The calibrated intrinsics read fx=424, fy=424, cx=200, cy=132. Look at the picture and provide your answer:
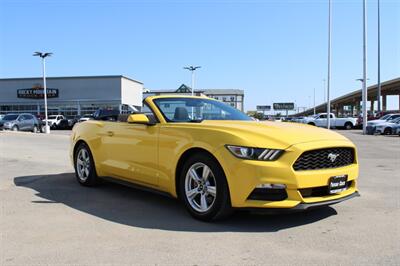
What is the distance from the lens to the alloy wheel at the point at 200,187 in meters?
A: 4.97

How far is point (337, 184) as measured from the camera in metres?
4.89

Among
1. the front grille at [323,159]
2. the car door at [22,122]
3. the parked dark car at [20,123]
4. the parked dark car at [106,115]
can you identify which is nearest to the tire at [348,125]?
the parked dark car at [20,123]

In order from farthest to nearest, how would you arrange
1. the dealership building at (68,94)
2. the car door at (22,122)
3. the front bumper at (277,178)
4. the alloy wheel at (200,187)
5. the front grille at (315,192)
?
the dealership building at (68,94), the car door at (22,122), the alloy wheel at (200,187), the front grille at (315,192), the front bumper at (277,178)

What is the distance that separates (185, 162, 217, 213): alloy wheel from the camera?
4.97 m

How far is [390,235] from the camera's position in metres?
4.57

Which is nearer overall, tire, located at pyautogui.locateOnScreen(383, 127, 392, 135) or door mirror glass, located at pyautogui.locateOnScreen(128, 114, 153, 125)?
door mirror glass, located at pyautogui.locateOnScreen(128, 114, 153, 125)

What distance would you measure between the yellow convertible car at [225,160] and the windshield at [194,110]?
0.01 metres

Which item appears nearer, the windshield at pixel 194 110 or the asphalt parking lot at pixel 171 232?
the asphalt parking lot at pixel 171 232

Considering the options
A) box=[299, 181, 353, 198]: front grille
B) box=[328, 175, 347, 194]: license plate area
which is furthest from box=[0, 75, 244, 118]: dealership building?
box=[299, 181, 353, 198]: front grille

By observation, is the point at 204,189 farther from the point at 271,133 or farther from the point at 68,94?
the point at 68,94

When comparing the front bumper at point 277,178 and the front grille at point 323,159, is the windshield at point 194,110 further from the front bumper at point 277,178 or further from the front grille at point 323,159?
the front grille at point 323,159

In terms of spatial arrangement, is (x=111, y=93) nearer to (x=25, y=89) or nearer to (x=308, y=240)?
(x=25, y=89)

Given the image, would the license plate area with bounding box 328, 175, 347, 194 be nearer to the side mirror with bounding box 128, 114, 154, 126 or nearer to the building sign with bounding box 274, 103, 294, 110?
the side mirror with bounding box 128, 114, 154, 126

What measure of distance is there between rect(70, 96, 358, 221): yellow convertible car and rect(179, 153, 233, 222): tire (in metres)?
0.01
